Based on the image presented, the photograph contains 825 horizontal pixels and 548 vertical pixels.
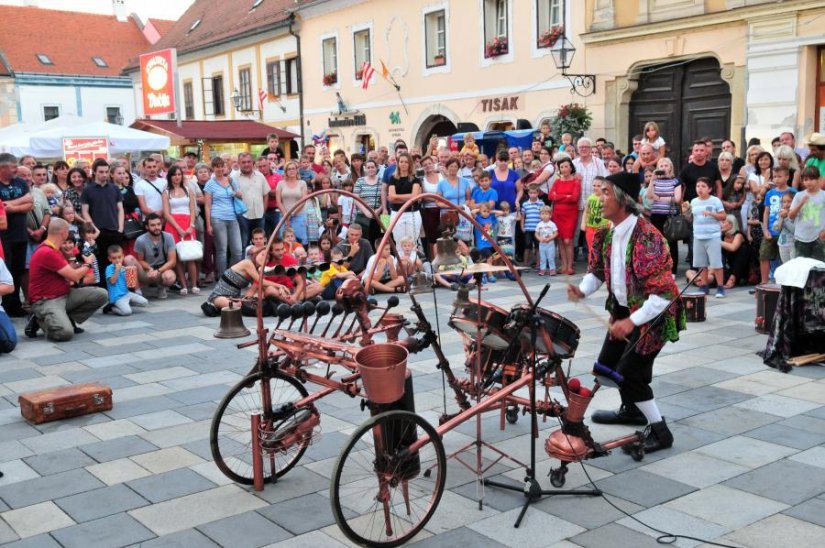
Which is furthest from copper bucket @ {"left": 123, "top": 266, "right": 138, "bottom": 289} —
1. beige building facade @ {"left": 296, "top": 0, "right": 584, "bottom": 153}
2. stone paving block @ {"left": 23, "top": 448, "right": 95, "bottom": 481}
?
beige building facade @ {"left": 296, "top": 0, "right": 584, "bottom": 153}

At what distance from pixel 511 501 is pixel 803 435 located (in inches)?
83.8

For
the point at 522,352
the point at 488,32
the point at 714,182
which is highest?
the point at 488,32

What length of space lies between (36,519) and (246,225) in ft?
27.1

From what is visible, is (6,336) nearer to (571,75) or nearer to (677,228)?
(677,228)

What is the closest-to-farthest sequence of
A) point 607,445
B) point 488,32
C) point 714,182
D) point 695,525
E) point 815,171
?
point 695,525
point 607,445
point 815,171
point 714,182
point 488,32

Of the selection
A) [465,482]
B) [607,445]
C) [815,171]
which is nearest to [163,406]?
[465,482]

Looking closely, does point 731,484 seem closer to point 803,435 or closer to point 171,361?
point 803,435

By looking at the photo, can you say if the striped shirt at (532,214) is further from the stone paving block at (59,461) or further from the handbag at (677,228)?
the stone paving block at (59,461)

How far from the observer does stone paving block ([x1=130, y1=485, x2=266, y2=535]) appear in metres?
4.35

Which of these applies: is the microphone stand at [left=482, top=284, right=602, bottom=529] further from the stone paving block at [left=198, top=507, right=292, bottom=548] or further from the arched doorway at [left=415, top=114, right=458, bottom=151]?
the arched doorway at [left=415, top=114, right=458, bottom=151]

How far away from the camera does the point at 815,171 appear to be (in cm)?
894

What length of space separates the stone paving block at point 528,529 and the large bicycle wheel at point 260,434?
1149mm

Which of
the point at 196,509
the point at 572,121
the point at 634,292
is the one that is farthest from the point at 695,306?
the point at 572,121

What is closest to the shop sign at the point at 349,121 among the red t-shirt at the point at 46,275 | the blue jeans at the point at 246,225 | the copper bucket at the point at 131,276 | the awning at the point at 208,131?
the awning at the point at 208,131
